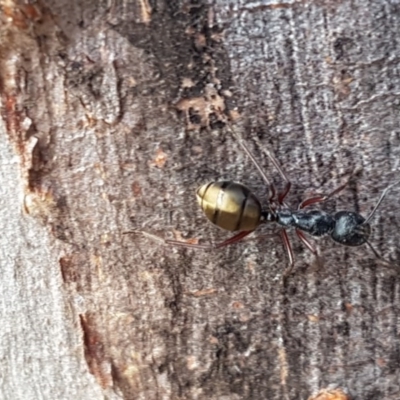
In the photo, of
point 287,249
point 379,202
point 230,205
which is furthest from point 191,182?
point 379,202

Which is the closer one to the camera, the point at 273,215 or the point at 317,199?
the point at 317,199

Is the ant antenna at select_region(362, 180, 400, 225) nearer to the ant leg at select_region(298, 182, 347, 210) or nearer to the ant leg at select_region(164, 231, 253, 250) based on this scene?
the ant leg at select_region(298, 182, 347, 210)

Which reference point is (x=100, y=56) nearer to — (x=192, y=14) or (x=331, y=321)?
(x=192, y=14)

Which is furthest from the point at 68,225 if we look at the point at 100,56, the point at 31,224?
the point at 100,56

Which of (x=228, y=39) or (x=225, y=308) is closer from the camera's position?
(x=228, y=39)

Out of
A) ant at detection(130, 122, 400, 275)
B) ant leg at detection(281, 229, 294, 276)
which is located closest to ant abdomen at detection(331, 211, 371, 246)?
ant at detection(130, 122, 400, 275)

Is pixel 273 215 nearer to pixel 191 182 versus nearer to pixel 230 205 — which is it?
pixel 230 205

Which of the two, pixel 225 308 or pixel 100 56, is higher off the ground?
pixel 100 56
